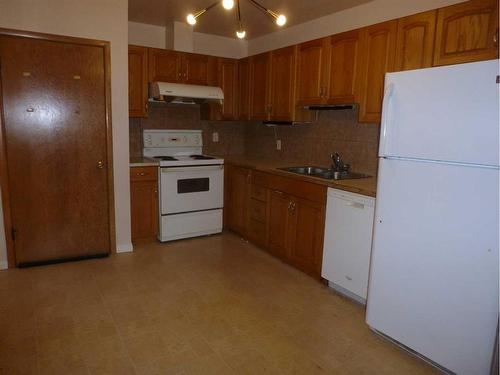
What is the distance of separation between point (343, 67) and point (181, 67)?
1.92 m

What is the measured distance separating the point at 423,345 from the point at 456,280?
18.5 inches

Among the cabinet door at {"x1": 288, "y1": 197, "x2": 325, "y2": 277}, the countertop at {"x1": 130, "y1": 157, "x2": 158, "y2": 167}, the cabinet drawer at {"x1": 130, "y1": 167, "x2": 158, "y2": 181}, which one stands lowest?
the cabinet door at {"x1": 288, "y1": 197, "x2": 325, "y2": 277}

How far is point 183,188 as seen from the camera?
13.2 ft

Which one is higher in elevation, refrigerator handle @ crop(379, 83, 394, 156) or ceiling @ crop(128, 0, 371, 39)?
ceiling @ crop(128, 0, 371, 39)

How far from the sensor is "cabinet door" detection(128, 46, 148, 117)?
3.84 metres

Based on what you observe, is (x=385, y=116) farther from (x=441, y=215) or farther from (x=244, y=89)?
(x=244, y=89)

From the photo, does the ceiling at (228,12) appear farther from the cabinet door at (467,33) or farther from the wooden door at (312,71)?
the cabinet door at (467,33)

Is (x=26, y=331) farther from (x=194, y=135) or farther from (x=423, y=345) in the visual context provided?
(x=194, y=135)

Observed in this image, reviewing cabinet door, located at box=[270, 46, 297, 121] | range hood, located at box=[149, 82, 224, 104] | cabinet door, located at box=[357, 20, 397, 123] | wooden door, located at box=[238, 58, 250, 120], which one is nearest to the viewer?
cabinet door, located at box=[357, 20, 397, 123]

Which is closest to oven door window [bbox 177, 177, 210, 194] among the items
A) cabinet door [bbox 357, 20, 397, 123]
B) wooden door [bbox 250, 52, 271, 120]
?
wooden door [bbox 250, 52, 271, 120]

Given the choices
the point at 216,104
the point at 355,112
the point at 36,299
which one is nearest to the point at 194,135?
the point at 216,104

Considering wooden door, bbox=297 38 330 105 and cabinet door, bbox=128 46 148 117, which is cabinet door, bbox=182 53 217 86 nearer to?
cabinet door, bbox=128 46 148 117

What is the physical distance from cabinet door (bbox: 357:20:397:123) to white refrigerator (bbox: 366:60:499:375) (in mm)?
→ 789

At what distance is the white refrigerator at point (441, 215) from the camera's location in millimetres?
1722
